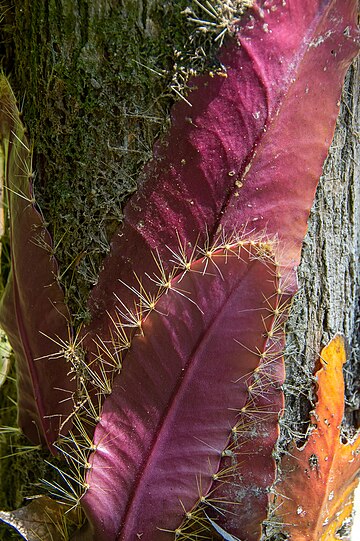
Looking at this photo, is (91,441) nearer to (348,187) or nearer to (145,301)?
(145,301)

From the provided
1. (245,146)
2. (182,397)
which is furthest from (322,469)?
(245,146)

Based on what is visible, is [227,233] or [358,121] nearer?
[227,233]

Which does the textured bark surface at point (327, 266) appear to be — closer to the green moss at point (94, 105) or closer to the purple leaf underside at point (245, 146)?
the purple leaf underside at point (245, 146)

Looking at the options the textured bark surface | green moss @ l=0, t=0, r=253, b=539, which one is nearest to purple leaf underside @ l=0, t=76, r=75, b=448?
green moss @ l=0, t=0, r=253, b=539

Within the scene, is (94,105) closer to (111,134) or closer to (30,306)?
(111,134)

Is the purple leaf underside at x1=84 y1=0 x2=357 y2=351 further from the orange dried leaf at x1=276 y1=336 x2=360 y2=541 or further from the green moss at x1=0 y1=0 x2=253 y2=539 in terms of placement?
the orange dried leaf at x1=276 y1=336 x2=360 y2=541

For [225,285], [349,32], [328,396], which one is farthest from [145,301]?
[349,32]
